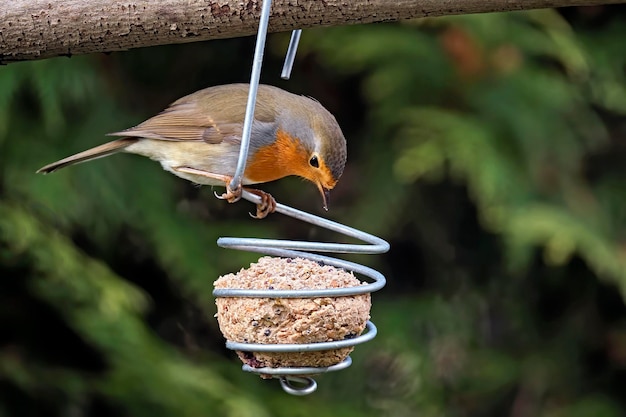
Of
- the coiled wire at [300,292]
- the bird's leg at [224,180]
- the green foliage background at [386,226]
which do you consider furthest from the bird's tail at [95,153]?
the coiled wire at [300,292]

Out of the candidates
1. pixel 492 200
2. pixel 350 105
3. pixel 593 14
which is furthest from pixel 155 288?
pixel 593 14

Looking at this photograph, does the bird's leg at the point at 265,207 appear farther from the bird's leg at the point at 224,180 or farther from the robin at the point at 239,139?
the robin at the point at 239,139

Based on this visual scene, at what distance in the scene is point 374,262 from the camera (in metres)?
3.52

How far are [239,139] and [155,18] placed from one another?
0.70 metres

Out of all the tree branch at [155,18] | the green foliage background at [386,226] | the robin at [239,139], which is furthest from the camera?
the green foliage background at [386,226]

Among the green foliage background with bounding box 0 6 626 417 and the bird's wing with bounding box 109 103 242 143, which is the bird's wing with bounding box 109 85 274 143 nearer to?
the bird's wing with bounding box 109 103 242 143

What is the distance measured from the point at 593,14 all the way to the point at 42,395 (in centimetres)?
268

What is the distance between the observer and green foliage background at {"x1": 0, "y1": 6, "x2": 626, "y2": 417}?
288cm

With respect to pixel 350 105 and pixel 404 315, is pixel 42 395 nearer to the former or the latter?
pixel 404 315

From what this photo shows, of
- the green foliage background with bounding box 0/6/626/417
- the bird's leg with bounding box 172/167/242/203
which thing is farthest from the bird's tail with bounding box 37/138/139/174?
the green foliage background with bounding box 0/6/626/417

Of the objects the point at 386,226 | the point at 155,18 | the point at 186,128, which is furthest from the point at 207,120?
the point at 386,226

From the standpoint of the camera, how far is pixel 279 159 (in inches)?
93.0

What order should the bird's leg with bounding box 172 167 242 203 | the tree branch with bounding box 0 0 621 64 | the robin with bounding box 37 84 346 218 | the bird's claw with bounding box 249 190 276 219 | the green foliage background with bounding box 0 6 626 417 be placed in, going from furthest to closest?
the green foliage background with bounding box 0 6 626 417 → the robin with bounding box 37 84 346 218 → the bird's claw with bounding box 249 190 276 219 → the bird's leg with bounding box 172 167 242 203 → the tree branch with bounding box 0 0 621 64

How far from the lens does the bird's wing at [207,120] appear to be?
235cm
